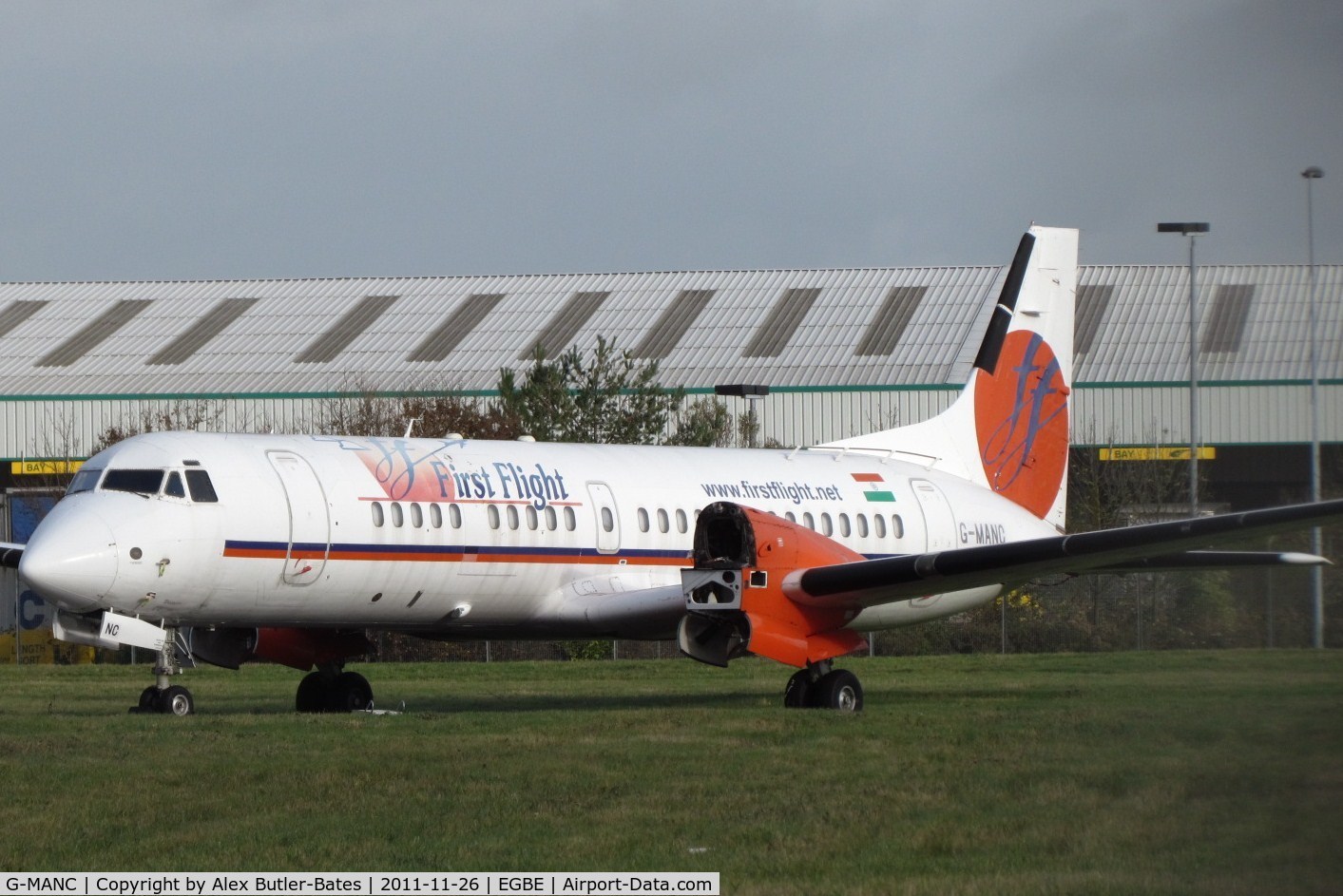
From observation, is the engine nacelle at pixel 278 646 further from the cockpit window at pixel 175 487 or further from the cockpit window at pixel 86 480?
the cockpit window at pixel 175 487

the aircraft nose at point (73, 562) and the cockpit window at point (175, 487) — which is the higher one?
the cockpit window at point (175, 487)

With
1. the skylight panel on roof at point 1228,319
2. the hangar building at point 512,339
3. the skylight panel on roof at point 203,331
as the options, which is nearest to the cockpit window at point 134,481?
the skylight panel on roof at point 1228,319

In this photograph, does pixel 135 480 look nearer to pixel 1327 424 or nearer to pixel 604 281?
pixel 1327 424

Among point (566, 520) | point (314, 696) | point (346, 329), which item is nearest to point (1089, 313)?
point (346, 329)

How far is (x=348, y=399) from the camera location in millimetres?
45000

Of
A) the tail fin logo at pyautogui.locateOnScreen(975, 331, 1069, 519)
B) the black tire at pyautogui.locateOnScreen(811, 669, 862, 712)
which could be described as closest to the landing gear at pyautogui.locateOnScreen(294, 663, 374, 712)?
the black tire at pyautogui.locateOnScreen(811, 669, 862, 712)

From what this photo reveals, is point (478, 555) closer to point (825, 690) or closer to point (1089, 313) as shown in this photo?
point (825, 690)

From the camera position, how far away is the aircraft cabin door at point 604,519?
1930 centimetres

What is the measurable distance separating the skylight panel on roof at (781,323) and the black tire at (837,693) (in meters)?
32.9

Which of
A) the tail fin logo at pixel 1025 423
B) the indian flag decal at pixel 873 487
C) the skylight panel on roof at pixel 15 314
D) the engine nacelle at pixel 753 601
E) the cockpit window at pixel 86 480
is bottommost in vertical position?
the engine nacelle at pixel 753 601

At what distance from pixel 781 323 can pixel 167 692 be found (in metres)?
37.6

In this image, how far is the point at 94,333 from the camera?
2191 inches

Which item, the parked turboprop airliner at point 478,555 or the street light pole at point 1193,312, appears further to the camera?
the parked turboprop airliner at point 478,555

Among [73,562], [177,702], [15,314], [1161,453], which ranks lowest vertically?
[177,702]
